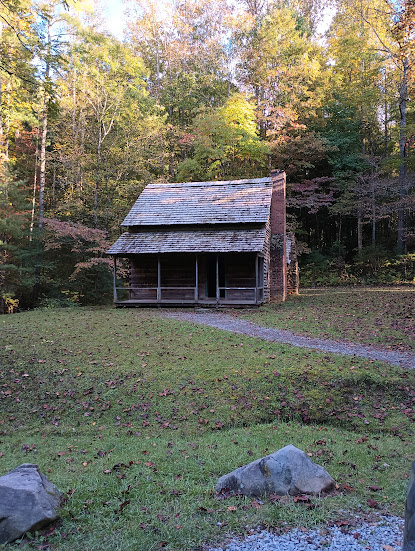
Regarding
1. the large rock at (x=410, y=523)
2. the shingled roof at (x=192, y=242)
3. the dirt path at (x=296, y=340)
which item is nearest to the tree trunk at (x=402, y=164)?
the shingled roof at (x=192, y=242)

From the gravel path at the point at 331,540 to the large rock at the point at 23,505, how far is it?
1.56 metres

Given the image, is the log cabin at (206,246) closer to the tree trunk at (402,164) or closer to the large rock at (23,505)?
the tree trunk at (402,164)

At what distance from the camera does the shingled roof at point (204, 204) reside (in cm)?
2147

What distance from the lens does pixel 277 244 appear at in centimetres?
2375

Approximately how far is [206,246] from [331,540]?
1709 centimetres

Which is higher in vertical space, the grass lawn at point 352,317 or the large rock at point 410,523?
the large rock at point 410,523

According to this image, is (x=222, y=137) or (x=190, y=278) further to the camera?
(x=222, y=137)

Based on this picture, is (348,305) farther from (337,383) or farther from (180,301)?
(337,383)

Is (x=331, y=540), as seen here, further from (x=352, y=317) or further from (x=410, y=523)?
(x=352, y=317)

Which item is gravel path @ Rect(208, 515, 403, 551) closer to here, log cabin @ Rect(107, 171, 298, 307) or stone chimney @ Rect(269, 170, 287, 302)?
log cabin @ Rect(107, 171, 298, 307)

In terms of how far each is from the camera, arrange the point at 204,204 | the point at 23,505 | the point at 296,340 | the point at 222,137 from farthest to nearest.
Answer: the point at 222,137 < the point at 204,204 < the point at 296,340 < the point at 23,505

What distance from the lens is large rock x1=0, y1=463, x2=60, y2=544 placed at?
3426mm

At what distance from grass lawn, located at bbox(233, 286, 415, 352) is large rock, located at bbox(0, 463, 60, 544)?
9.28 m

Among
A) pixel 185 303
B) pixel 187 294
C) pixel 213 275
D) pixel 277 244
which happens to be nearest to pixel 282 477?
pixel 185 303
